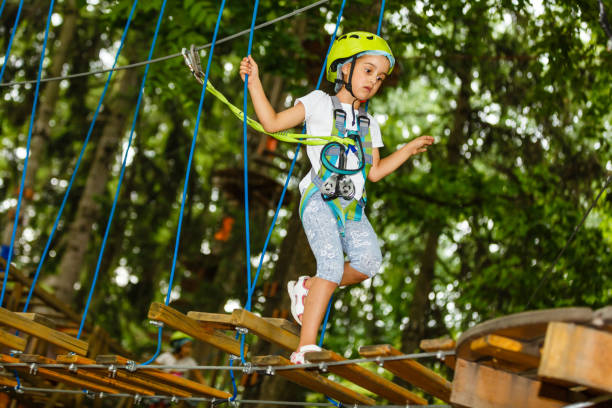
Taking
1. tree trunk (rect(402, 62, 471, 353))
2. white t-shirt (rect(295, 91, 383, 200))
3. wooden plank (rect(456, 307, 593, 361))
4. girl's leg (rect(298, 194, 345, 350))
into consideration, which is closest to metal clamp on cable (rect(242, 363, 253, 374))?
girl's leg (rect(298, 194, 345, 350))

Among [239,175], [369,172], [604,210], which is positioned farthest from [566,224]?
[369,172]

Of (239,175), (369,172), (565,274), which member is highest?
(239,175)

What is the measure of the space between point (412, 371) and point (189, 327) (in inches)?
39.4

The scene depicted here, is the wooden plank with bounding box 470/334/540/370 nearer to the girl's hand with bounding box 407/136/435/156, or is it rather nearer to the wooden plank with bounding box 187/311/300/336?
the wooden plank with bounding box 187/311/300/336

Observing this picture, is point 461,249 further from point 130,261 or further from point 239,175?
point 130,261

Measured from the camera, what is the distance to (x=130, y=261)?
12.9 meters

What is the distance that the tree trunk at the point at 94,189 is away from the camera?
10172 mm

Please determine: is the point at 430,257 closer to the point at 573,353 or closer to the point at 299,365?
the point at 299,365

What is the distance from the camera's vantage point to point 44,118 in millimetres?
10555

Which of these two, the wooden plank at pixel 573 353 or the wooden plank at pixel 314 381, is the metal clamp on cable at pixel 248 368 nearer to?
the wooden plank at pixel 314 381

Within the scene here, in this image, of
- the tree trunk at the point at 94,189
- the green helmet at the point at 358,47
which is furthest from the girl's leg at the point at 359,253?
the tree trunk at the point at 94,189

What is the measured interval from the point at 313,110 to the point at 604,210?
19.5 feet

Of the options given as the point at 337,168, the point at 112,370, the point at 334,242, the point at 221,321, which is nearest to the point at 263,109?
the point at 337,168

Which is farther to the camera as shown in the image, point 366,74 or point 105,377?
point 105,377
